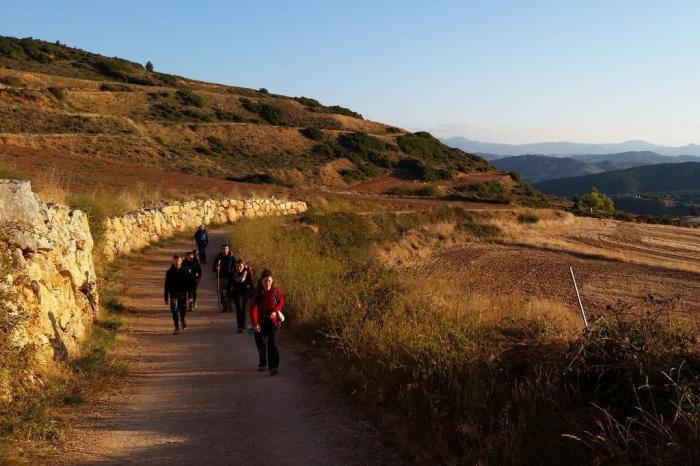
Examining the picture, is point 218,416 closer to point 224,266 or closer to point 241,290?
point 241,290

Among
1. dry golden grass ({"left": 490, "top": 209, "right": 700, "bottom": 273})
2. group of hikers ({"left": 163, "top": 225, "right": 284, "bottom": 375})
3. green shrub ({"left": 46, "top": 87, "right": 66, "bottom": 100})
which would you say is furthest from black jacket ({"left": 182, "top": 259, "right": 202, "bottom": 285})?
green shrub ({"left": 46, "top": 87, "right": 66, "bottom": 100})

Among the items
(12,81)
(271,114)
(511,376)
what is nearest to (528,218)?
(511,376)

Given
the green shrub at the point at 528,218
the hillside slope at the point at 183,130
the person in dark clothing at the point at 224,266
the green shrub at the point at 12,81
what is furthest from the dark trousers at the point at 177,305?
the green shrub at the point at 12,81

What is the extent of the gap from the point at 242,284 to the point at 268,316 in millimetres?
2714

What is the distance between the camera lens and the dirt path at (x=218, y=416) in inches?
237

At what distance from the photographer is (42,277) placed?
8383 millimetres

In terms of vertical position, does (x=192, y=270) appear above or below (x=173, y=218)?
below

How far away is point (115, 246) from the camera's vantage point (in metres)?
17.9

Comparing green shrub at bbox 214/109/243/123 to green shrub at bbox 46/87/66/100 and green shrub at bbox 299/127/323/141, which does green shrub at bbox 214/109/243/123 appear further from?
green shrub at bbox 46/87/66/100

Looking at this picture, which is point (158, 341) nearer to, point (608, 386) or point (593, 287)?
point (608, 386)

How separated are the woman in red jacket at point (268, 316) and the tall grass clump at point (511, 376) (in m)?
0.91

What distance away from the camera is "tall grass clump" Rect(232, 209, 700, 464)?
4.95m

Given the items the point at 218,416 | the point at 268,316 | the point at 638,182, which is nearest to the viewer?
the point at 218,416

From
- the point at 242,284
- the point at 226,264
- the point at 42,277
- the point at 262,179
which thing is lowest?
the point at 242,284
